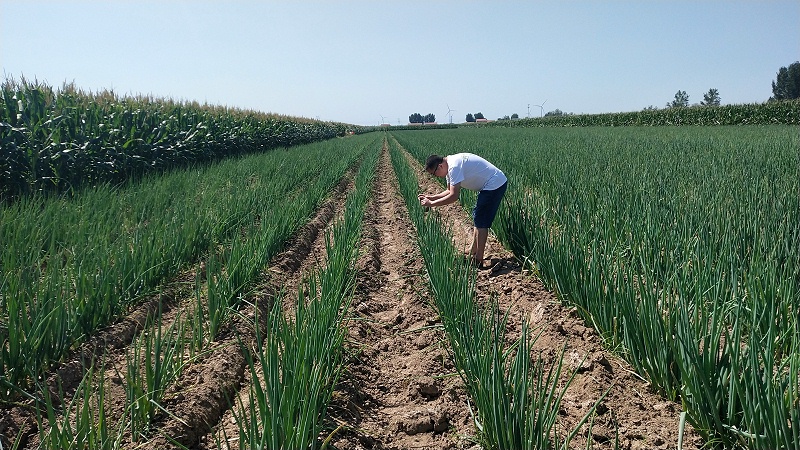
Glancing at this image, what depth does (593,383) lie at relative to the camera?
8.39 feet

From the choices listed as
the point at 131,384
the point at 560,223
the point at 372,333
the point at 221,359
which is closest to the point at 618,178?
the point at 560,223

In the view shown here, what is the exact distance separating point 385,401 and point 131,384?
122cm

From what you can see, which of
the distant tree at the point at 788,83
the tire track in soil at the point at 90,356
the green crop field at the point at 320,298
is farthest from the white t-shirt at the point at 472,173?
the distant tree at the point at 788,83

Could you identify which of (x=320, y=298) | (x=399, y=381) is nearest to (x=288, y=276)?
(x=320, y=298)

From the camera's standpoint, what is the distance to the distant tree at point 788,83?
69312 mm

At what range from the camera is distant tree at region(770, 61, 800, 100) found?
227 ft

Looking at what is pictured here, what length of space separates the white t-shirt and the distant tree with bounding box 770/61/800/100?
83.7 meters

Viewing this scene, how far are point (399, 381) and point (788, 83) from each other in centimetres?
8913

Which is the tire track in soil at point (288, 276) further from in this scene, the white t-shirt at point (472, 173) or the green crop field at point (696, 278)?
the green crop field at point (696, 278)

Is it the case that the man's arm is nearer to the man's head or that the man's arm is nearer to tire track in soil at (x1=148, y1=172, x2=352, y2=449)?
the man's head

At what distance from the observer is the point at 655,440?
2100mm

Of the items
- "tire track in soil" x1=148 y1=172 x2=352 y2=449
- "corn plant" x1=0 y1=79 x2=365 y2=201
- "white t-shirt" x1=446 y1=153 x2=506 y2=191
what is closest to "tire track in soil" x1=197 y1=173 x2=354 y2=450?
"tire track in soil" x1=148 y1=172 x2=352 y2=449

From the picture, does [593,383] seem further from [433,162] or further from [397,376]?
[433,162]

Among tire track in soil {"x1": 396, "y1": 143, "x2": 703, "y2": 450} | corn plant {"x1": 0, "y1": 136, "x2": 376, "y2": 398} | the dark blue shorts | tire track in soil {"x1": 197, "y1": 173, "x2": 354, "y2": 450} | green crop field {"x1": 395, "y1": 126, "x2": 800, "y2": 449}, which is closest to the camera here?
green crop field {"x1": 395, "y1": 126, "x2": 800, "y2": 449}
